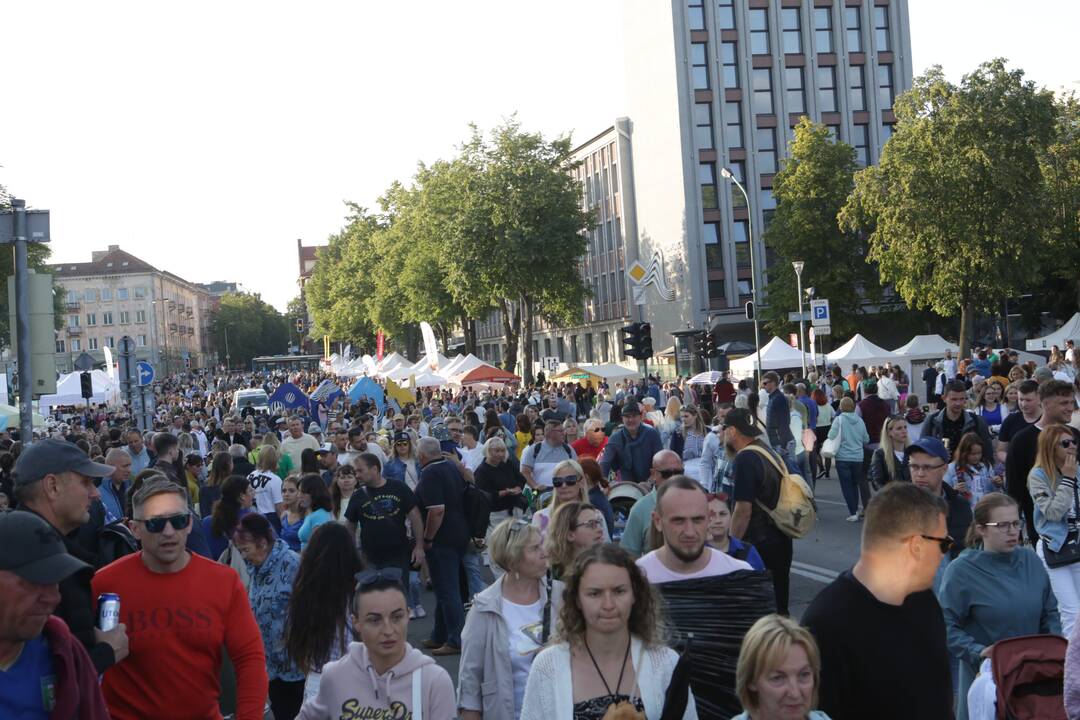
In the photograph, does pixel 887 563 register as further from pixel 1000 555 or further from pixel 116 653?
pixel 116 653

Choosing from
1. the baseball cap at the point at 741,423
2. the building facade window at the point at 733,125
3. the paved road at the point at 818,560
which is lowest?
the paved road at the point at 818,560

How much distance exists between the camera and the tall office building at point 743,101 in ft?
206

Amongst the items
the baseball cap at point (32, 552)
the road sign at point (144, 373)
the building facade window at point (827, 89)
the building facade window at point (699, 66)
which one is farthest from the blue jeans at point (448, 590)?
the building facade window at point (827, 89)

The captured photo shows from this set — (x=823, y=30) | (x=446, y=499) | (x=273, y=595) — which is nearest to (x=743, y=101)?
(x=823, y=30)

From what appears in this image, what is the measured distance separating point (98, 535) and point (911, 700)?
125 inches

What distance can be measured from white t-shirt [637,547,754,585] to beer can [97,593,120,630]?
1.92 metres

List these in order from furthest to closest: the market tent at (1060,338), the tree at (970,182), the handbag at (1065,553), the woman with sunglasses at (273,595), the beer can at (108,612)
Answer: the tree at (970,182)
the market tent at (1060,338)
the handbag at (1065,553)
the woman with sunglasses at (273,595)
the beer can at (108,612)

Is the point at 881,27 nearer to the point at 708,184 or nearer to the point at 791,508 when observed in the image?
the point at 708,184

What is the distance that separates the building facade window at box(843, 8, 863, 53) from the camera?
64.1 m

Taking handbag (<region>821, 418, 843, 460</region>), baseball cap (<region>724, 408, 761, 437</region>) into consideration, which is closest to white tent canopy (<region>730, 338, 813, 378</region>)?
handbag (<region>821, 418, 843, 460</region>)

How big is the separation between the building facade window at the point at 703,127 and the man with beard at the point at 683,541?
195 feet

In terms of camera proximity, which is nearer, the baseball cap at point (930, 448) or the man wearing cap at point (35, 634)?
the man wearing cap at point (35, 634)

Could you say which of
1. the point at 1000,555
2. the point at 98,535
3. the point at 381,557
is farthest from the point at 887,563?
the point at 381,557

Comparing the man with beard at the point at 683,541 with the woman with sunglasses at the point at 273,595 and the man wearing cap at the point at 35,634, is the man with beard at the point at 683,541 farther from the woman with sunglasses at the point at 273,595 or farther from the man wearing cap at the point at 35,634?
the man wearing cap at the point at 35,634
